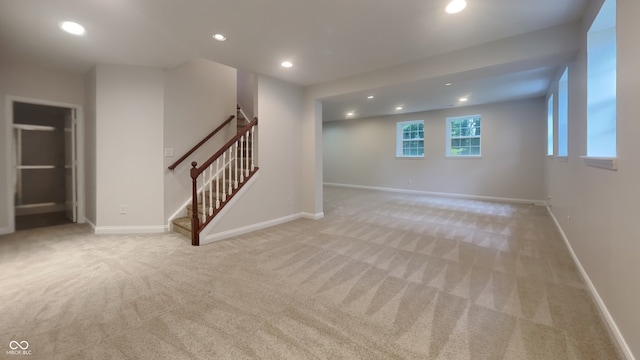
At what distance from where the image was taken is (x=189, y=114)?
4305mm

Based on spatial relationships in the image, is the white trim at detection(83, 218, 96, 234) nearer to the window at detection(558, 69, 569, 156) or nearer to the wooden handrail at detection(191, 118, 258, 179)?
the wooden handrail at detection(191, 118, 258, 179)

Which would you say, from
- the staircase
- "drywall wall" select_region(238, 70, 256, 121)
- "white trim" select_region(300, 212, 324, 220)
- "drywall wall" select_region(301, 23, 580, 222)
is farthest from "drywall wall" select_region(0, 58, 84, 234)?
"white trim" select_region(300, 212, 324, 220)

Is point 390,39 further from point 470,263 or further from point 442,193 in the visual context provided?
point 442,193

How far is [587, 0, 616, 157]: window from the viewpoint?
85.7 inches

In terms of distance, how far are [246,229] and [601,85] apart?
4.40 m

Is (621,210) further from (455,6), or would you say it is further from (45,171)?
(45,171)

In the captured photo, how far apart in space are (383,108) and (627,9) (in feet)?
19.5

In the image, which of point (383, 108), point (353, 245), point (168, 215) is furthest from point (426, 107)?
point (168, 215)

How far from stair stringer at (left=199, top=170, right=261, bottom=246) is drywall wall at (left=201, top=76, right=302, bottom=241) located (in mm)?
45

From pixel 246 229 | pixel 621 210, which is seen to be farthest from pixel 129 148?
pixel 621 210

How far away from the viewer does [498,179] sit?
6.71 m

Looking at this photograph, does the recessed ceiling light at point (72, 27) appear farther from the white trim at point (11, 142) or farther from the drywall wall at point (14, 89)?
the white trim at point (11, 142)

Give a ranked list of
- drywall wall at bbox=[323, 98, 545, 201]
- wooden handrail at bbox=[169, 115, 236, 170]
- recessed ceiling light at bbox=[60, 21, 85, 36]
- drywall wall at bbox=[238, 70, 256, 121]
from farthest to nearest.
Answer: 1. drywall wall at bbox=[323, 98, 545, 201]
2. drywall wall at bbox=[238, 70, 256, 121]
3. wooden handrail at bbox=[169, 115, 236, 170]
4. recessed ceiling light at bbox=[60, 21, 85, 36]

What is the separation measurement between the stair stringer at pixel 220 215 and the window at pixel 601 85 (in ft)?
13.3
